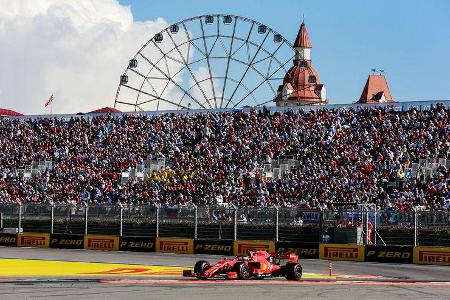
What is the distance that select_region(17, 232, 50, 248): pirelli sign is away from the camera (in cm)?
4675

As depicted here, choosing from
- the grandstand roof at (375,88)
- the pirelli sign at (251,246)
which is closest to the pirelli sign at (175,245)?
the pirelli sign at (251,246)

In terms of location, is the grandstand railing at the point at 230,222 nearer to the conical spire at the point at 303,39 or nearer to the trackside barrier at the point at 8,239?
the trackside barrier at the point at 8,239

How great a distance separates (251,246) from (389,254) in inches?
227

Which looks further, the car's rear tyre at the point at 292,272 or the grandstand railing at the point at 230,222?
the grandstand railing at the point at 230,222

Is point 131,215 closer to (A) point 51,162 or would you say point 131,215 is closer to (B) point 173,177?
(B) point 173,177

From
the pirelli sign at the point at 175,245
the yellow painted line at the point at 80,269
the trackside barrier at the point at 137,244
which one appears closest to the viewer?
the yellow painted line at the point at 80,269

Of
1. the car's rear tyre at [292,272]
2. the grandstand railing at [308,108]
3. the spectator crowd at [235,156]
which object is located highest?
the grandstand railing at [308,108]

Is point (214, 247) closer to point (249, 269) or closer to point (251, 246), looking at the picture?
point (251, 246)

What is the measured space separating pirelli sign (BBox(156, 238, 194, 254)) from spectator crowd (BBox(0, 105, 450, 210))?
6703mm

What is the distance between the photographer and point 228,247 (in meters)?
40.9

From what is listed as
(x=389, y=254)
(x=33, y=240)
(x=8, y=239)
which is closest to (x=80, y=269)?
(x=389, y=254)

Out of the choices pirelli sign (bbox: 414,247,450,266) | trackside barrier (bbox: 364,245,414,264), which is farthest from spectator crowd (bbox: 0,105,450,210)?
pirelli sign (bbox: 414,247,450,266)

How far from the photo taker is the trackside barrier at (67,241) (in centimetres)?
4556

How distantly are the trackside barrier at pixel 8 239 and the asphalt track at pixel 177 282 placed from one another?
9300 millimetres
